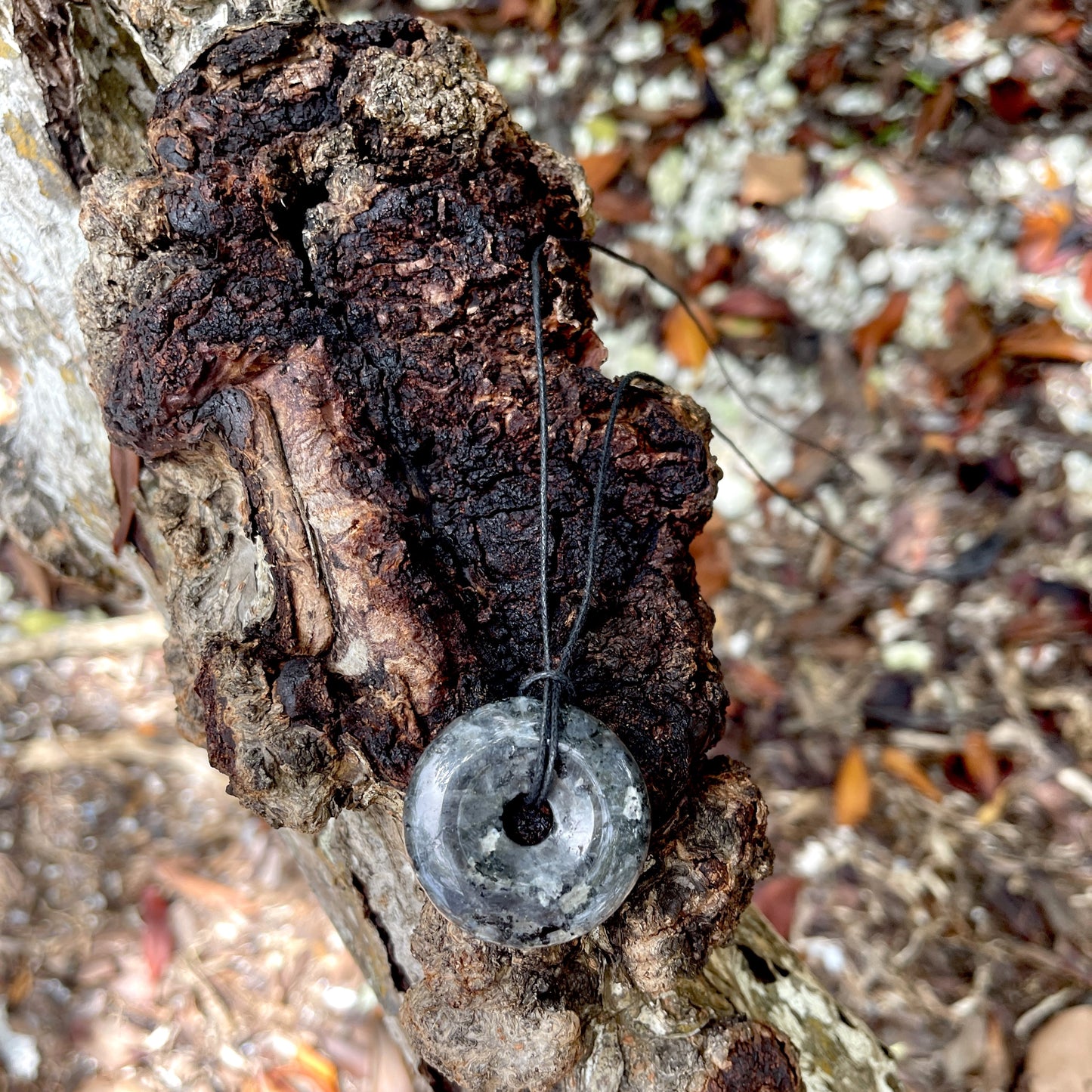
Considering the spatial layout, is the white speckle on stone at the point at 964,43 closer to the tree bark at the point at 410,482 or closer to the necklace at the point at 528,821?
the tree bark at the point at 410,482

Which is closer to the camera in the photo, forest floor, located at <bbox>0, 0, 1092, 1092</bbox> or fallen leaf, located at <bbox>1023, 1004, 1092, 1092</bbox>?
fallen leaf, located at <bbox>1023, 1004, 1092, 1092</bbox>

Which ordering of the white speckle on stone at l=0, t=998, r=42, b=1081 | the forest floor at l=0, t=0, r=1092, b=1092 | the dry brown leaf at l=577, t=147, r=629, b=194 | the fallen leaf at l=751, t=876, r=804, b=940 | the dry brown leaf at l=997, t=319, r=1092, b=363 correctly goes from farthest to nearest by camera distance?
the dry brown leaf at l=577, t=147, r=629, b=194, the dry brown leaf at l=997, t=319, r=1092, b=363, the fallen leaf at l=751, t=876, r=804, b=940, the forest floor at l=0, t=0, r=1092, b=1092, the white speckle on stone at l=0, t=998, r=42, b=1081

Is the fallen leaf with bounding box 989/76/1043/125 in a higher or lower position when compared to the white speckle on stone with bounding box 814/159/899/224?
higher

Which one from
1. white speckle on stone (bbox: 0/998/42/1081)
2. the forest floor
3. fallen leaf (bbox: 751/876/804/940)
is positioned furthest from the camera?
fallen leaf (bbox: 751/876/804/940)

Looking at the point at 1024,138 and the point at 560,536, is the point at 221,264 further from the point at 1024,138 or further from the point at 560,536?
the point at 1024,138

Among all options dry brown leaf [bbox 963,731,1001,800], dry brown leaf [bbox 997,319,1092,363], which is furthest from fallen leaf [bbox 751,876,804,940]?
dry brown leaf [bbox 997,319,1092,363]

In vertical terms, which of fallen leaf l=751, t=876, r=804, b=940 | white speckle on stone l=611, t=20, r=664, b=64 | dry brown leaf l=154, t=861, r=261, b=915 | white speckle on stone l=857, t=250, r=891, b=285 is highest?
white speckle on stone l=611, t=20, r=664, b=64

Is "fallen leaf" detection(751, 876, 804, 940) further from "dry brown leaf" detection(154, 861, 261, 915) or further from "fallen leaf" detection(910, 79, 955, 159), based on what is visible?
"fallen leaf" detection(910, 79, 955, 159)
